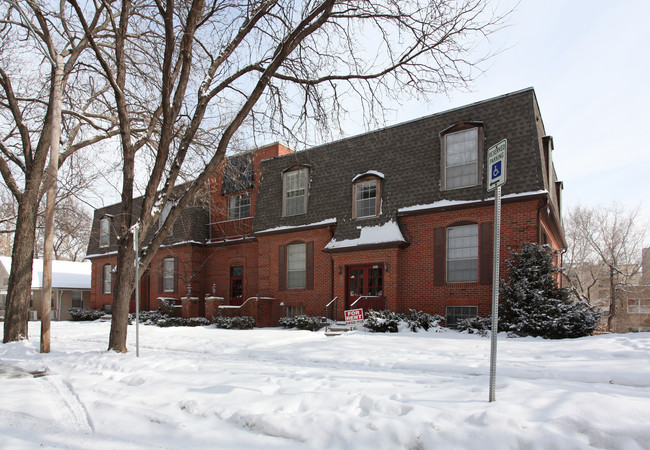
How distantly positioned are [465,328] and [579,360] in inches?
211

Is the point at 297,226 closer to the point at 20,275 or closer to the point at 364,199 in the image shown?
the point at 364,199

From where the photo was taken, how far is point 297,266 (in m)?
19.2

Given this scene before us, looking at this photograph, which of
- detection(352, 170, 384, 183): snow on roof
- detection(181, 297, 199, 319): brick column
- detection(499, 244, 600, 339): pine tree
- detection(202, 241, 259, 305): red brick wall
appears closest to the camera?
detection(499, 244, 600, 339): pine tree

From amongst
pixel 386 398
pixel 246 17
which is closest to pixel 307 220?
pixel 246 17

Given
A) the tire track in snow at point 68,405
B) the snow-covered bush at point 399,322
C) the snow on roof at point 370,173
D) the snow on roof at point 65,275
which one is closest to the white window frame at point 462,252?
the snow-covered bush at point 399,322

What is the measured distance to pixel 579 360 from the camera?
816 cm

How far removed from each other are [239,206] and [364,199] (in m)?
8.76

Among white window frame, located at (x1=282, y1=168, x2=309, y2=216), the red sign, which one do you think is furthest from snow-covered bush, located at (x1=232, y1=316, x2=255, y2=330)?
the red sign

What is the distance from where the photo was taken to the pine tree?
A: 11844 millimetres

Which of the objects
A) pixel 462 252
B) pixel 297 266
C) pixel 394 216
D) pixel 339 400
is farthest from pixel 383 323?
pixel 339 400

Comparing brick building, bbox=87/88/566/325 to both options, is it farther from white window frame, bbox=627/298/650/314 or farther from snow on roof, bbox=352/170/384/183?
white window frame, bbox=627/298/650/314

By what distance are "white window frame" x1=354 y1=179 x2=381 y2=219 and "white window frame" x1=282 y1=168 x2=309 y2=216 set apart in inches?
109

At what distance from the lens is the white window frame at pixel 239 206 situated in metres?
22.9

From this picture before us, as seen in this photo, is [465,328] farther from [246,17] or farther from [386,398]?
[246,17]
